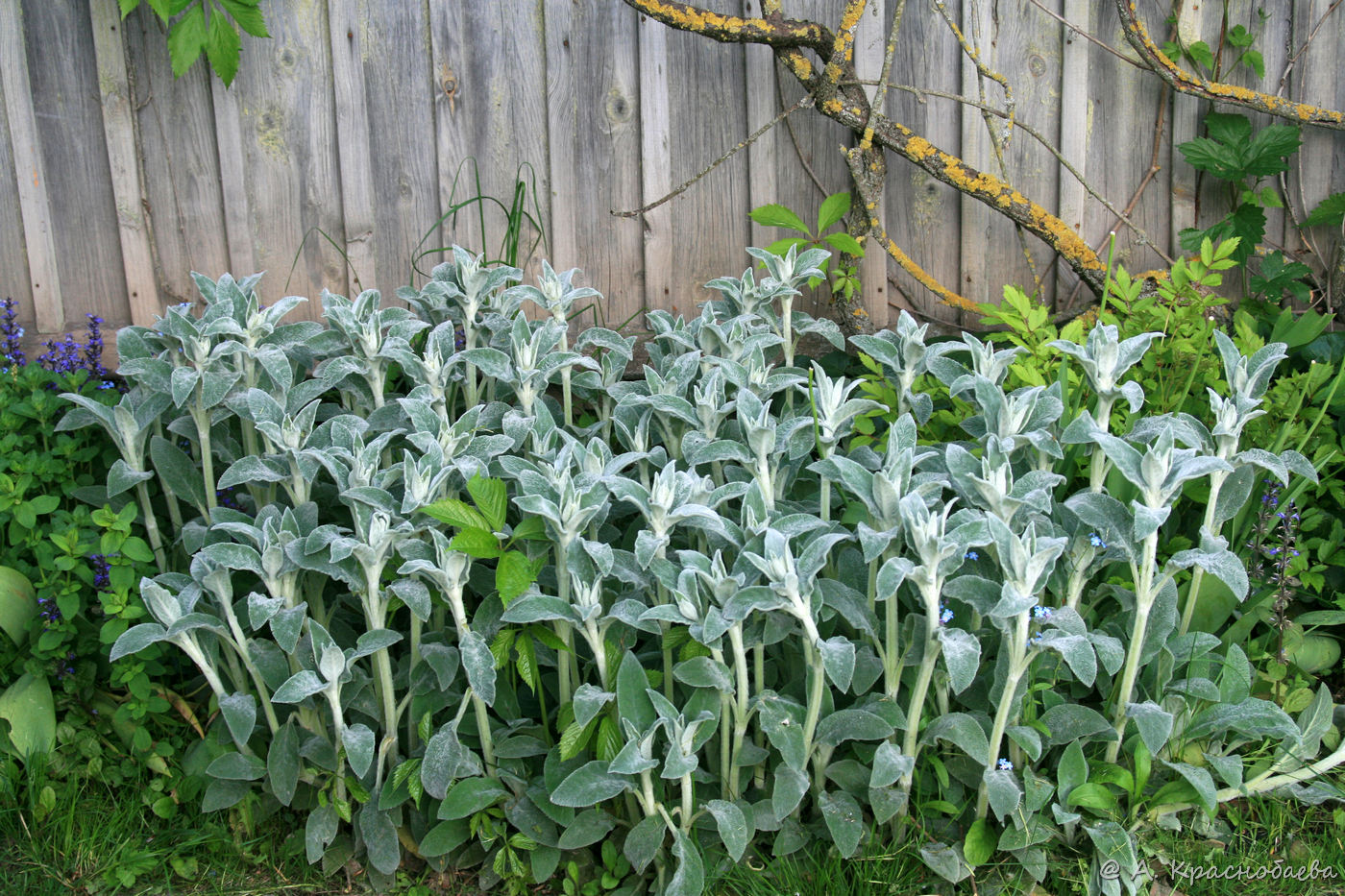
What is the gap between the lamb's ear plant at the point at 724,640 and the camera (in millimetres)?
1788

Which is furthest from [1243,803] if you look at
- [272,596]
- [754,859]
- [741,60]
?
[741,60]

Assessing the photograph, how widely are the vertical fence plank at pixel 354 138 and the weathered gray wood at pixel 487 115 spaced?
19cm

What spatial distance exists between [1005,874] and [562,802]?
2.69 feet

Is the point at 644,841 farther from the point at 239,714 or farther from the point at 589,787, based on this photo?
the point at 239,714

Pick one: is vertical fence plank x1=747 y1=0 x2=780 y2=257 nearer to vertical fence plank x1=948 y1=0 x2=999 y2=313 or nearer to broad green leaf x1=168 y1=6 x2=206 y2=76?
vertical fence plank x1=948 y1=0 x2=999 y2=313

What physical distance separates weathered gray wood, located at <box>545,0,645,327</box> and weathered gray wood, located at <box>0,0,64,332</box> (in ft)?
5.09

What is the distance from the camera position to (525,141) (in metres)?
3.23

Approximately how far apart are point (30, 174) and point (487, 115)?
1404mm

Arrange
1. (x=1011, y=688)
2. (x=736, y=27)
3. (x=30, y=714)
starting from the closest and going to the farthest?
(x=1011, y=688), (x=30, y=714), (x=736, y=27)

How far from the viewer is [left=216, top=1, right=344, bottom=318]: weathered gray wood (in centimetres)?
314

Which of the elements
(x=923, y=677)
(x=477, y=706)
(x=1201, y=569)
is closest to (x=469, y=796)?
(x=477, y=706)

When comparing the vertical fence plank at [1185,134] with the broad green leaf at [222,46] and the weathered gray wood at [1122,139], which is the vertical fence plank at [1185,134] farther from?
the broad green leaf at [222,46]

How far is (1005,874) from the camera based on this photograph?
6.10 feet

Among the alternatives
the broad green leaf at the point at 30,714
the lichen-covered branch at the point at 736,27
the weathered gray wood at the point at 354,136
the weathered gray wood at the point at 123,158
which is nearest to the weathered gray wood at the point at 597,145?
the lichen-covered branch at the point at 736,27
